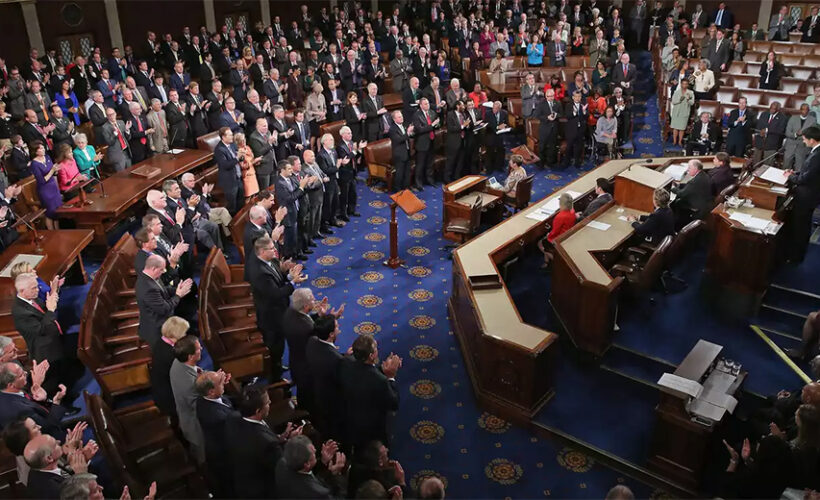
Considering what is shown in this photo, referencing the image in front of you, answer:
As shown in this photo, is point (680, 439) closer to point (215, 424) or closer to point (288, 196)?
point (215, 424)

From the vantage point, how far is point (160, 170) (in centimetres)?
945

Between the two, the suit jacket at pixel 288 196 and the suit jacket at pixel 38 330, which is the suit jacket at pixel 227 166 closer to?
the suit jacket at pixel 288 196

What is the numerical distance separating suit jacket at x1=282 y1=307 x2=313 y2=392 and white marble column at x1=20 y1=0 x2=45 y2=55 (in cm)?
1151

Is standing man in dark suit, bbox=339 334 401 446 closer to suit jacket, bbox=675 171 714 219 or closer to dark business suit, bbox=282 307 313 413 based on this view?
dark business suit, bbox=282 307 313 413

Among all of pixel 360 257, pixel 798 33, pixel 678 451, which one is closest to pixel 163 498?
pixel 678 451

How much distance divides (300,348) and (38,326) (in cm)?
237

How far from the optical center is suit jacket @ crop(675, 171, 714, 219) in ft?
25.6

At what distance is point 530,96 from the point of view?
12.8 metres

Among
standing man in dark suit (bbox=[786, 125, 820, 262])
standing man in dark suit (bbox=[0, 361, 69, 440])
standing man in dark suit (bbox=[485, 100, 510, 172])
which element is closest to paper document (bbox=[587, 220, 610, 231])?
standing man in dark suit (bbox=[786, 125, 820, 262])

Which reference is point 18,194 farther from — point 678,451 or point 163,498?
point 678,451

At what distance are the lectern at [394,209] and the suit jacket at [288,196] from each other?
1.21 metres

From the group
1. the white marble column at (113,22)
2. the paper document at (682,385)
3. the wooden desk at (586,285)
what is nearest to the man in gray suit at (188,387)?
the paper document at (682,385)

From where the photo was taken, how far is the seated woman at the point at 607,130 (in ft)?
39.6

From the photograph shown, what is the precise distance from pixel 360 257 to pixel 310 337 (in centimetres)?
388
